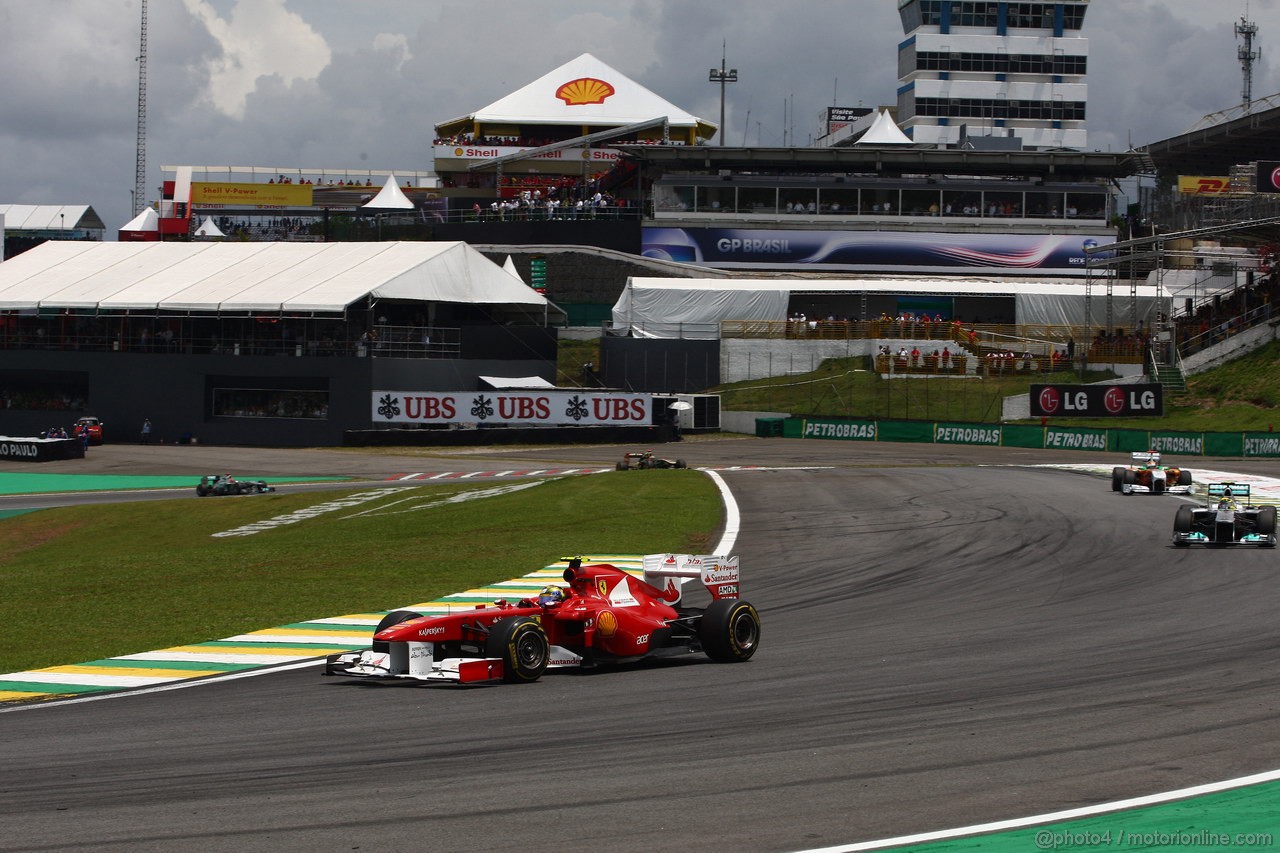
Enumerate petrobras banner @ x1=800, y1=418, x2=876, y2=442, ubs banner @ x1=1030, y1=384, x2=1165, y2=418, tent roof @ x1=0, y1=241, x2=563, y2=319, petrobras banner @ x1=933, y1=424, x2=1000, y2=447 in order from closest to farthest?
petrobras banner @ x1=933, y1=424, x2=1000, y2=447
ubs banner @ x1=1030, y1=384, x2=1165, y2=418
petrobras banner @ x1=800, y1=418, x2=876, y2=442
tent roof @ x1=0, y1=241, x2=563, y2=319

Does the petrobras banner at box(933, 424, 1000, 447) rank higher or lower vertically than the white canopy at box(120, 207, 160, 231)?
lower

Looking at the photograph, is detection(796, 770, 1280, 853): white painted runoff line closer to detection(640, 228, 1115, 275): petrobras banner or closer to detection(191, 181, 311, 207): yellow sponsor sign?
detection(640, 228, 1115, 275): petrobras banner

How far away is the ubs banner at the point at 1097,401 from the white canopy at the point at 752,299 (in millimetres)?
12699

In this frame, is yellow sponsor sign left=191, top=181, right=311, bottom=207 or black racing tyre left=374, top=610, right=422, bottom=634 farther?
yellow sponsor sign left=191, top=181, right=311, bottom=207

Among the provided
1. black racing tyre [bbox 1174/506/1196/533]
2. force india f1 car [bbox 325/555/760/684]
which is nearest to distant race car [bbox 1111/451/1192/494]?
black racing tyre [bbox 1174/506/1196/533]

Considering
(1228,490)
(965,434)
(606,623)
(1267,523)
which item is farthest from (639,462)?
(606,623)

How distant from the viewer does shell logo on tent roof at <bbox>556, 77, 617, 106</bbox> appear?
112 meters

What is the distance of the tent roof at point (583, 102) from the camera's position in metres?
111

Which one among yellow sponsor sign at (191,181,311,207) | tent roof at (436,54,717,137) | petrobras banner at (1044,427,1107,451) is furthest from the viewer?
yellow sponsor sign at (191,181,311,207)

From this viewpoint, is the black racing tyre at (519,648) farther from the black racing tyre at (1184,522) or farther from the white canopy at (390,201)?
the white canopy at (390,201)

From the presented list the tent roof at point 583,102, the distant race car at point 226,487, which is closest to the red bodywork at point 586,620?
the distant race car at point 226,487

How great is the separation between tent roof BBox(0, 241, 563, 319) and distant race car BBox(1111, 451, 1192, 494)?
37.5m

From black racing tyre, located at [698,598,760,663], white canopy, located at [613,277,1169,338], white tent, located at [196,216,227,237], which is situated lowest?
black racing tyre, located at [698,598,760,663]

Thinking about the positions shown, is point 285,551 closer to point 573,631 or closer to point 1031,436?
point 573,631
